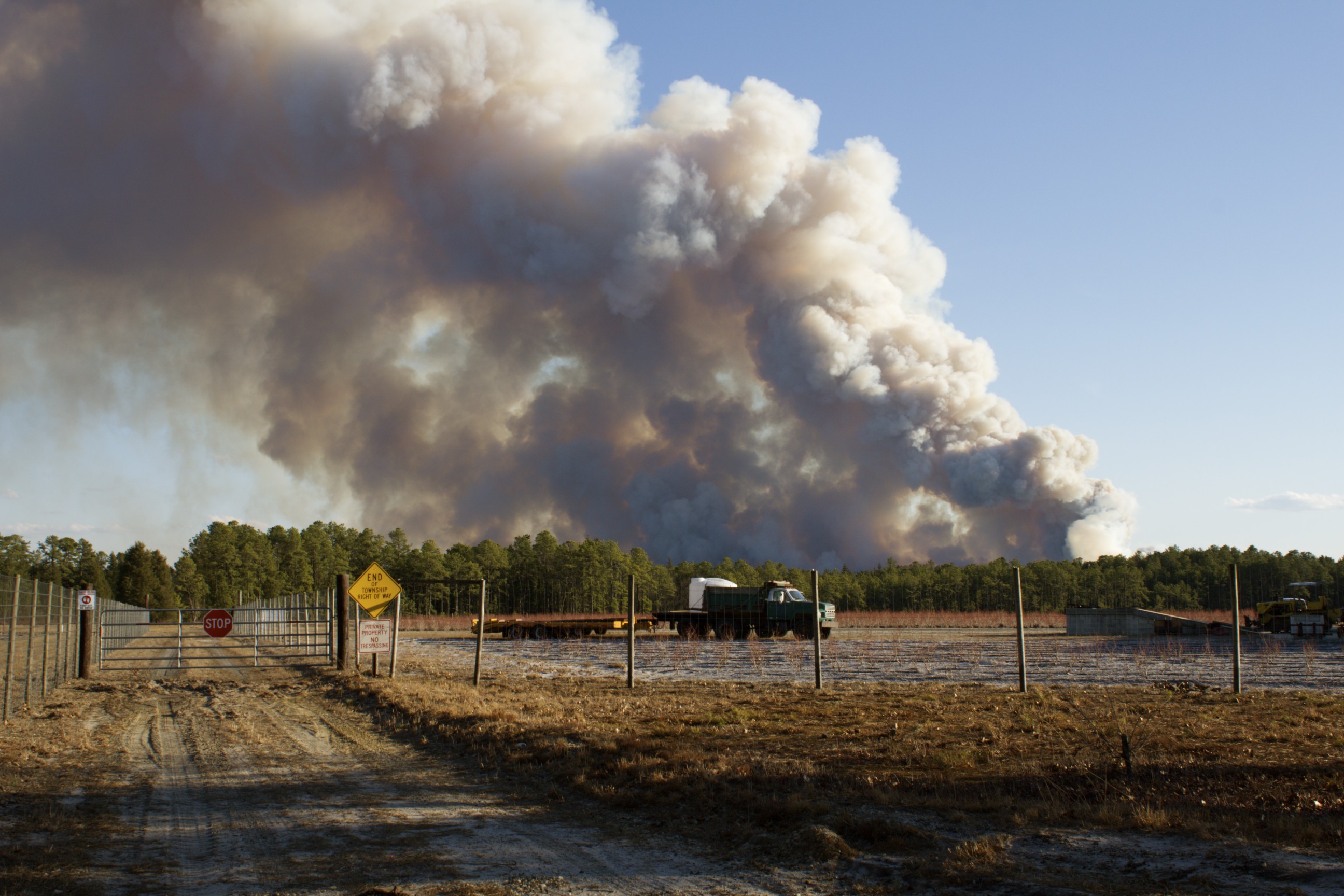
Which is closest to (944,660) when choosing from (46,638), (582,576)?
(46,638)

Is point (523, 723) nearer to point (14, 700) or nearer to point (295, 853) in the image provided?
point (295, 853)

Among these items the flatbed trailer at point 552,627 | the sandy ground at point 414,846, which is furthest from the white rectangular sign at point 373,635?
the flatbed trailer at point 552,627

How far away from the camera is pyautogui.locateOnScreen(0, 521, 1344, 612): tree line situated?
11319 centimetres

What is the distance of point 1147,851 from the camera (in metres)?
5.93

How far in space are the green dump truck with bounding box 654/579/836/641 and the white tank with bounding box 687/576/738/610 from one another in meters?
2.31

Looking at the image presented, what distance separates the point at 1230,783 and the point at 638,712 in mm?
7542

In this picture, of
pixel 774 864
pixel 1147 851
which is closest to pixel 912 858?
pixel 774 864

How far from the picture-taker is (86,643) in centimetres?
2078

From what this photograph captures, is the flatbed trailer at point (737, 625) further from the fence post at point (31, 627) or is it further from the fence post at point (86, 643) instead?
the fence post at point (31, 627)

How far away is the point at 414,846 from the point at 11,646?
9.75 metres

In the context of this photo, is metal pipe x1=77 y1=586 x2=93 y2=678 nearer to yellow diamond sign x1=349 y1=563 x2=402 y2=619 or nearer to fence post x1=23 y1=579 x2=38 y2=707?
fence post x1=23 y1=579 x2=38 y2=707

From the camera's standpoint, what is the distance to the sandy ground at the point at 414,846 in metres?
5.56

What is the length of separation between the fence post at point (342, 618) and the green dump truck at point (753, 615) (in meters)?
20.8

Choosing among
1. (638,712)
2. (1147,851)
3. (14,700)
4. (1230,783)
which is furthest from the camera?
(14,700)
